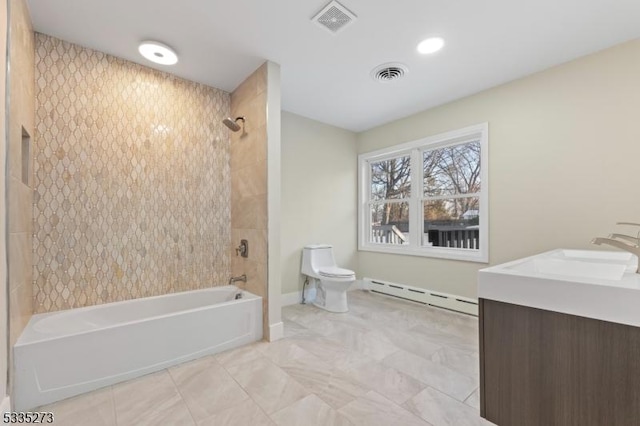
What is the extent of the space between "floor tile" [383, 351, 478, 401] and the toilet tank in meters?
1.43

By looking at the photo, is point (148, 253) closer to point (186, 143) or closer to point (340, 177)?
point (186, 143)

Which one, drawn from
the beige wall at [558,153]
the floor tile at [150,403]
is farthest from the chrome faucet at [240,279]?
the beige wall at [558,153]

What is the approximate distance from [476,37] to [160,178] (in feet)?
9.36

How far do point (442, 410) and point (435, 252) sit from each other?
1992 mm

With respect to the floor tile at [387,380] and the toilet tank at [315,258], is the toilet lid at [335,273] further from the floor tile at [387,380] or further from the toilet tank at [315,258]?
the floor tile at [387,380]

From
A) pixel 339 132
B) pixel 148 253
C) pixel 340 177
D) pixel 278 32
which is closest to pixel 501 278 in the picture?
pixel 278 32

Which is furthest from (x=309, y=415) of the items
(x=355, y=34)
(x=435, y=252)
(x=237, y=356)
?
(x=355, y=34)

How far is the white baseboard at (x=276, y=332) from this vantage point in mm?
2389

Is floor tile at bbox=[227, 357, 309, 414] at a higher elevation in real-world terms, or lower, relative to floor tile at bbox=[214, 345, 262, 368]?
higher

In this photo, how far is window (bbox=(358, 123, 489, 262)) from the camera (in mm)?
3023

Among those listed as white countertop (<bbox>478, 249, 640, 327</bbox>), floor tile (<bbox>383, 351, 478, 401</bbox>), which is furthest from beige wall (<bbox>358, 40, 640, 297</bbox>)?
white countertop (<bbox>478, 249, 640, 327</bbox>)

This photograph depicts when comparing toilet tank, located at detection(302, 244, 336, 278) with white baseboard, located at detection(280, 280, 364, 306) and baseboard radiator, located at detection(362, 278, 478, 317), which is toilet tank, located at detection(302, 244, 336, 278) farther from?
baseboard radiator, located at detection(362, 278, 478, 317)

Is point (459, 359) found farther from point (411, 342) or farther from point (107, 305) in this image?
point (107, 305)

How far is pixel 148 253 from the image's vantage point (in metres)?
2.46
